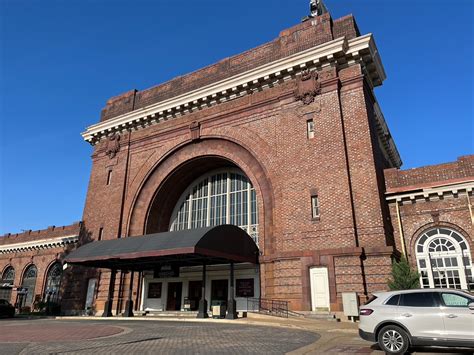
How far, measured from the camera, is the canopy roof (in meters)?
17.5

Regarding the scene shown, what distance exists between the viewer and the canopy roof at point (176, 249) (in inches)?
691

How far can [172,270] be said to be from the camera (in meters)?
22.1

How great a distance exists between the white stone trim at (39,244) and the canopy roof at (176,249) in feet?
43.5

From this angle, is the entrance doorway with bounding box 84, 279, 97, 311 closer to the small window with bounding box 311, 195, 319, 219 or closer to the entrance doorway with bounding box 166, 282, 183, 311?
the entrance doorway with bounding box 166, 282, 183, 311

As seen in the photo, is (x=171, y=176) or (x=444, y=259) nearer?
(x=444, y=259)

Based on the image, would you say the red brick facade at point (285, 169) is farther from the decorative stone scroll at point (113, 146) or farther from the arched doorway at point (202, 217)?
the decorative stone scroll at point (113, 146)

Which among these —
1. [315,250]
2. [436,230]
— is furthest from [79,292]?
[436,230]

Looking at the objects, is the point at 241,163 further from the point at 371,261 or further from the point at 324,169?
the point at 371,261

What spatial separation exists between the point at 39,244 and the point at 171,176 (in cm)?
1988

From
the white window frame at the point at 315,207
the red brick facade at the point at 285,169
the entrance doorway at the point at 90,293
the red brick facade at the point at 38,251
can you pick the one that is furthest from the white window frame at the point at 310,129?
the red brick facade at the point at 38,251

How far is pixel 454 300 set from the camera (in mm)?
8164

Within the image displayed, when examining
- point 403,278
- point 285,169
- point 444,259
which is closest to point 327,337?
point 403,278

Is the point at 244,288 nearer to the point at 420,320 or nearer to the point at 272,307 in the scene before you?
the point at 272,307

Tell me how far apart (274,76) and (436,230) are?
12412 millimetres
